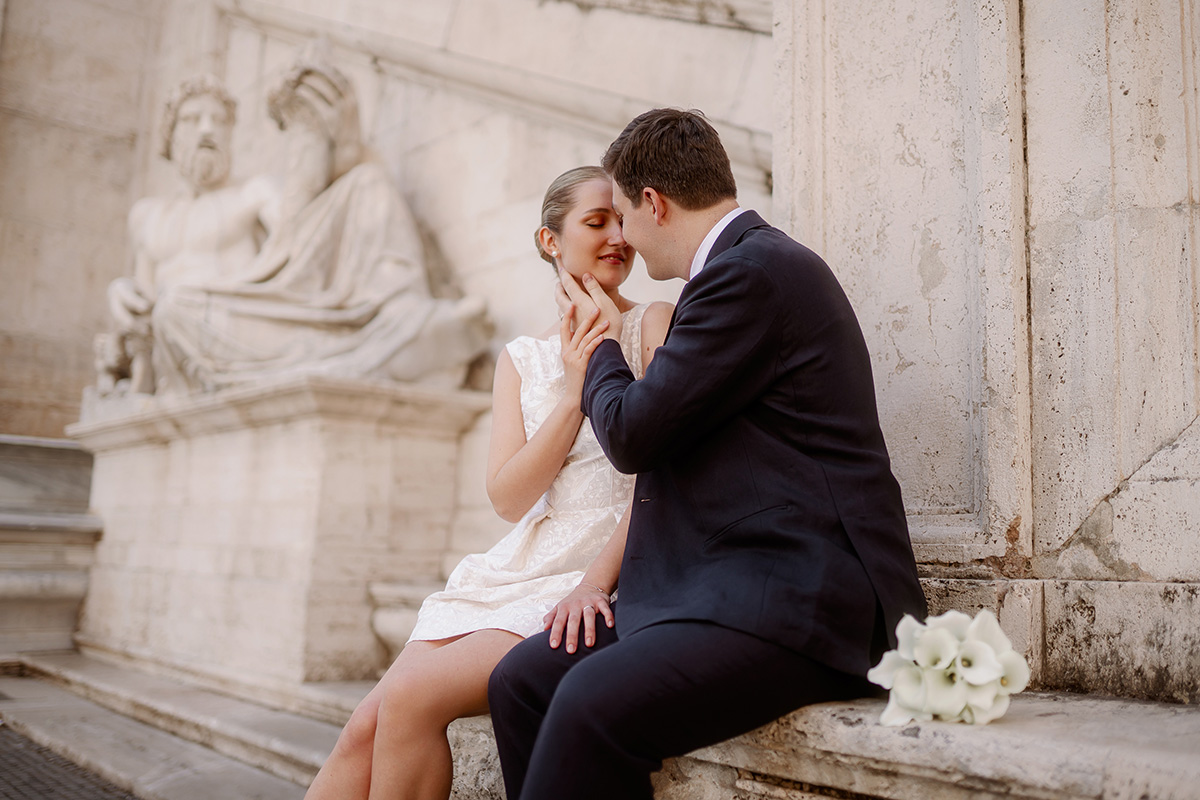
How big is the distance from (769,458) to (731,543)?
0.14m

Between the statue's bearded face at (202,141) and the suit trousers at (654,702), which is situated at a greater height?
the statue's bearded face at (202,141)

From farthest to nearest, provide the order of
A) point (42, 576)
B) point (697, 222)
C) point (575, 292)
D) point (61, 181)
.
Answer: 1. point (61, 181)
2. point (42, 576)
3. point (575, 292)
4. point (697, 222)

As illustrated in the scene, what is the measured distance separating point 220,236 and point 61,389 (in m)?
3.29

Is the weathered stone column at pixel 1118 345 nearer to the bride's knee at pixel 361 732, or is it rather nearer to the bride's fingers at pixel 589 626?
the bride's fingers at pixel 589 626

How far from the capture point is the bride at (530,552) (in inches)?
64.3

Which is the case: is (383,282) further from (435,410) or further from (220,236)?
(220,236)

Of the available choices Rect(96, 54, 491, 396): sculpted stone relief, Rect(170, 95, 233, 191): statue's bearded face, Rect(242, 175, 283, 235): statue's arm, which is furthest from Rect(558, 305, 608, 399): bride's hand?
Rect(170, 95, 233, 191): statue's bearded face

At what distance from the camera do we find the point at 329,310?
418 centimetres

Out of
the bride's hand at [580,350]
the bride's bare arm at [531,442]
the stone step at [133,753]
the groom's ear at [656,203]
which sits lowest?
the stone step at [133,753]

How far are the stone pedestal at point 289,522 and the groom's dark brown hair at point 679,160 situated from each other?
216 centimetres

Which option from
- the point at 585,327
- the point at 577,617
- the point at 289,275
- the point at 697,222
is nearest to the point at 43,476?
the point at 289,275

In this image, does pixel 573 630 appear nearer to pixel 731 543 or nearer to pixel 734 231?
pixel 731 543

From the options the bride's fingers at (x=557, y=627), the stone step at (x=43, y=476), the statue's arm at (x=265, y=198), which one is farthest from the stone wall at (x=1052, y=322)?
the stone step at (x=43, y=476)

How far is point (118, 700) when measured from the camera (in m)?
3.87
